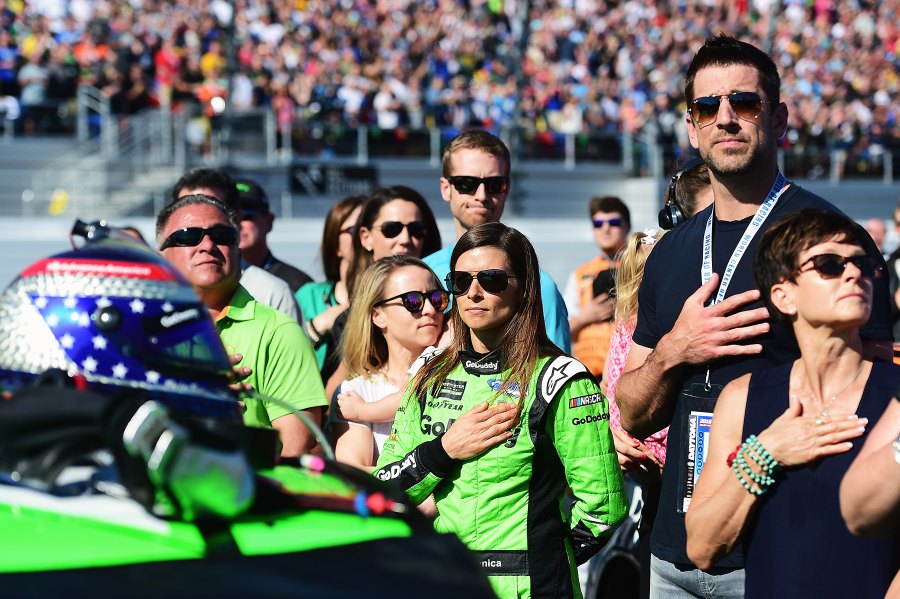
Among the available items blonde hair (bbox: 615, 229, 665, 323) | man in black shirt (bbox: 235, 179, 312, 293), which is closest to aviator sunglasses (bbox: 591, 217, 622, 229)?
man in black shirt (bbox: 235, 179, 312, 293)

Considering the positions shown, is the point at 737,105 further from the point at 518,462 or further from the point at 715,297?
the point at 518,462

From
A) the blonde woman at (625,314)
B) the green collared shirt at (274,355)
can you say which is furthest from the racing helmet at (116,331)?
the blonde woman at (625,314)

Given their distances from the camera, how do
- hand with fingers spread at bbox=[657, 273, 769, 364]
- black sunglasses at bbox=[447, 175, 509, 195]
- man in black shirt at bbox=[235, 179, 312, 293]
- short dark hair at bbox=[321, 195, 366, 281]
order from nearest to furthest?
hand with fingers spread at bbox=[657, 273, 769, 364], black sunglasses at bbox=[447, 175, 509, 195], man in black shirt at bbox=[235, 179, 312, 293], short dark hair at bbox=[321, 195, 366, 281]

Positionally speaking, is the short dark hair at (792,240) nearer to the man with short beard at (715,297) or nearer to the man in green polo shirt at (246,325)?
the man with short beard at (715,297)

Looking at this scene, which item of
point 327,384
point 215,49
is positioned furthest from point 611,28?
point 327,384

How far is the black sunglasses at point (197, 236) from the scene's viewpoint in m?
4.05

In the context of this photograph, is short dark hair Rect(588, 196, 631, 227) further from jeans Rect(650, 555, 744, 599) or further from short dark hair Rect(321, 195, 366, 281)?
jeans Rect(650, 555, 744, 599)

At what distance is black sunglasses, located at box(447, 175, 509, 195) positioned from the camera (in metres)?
4.84

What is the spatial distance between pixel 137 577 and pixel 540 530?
183 cm

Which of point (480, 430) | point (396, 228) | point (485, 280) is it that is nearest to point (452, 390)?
point (480, 430)

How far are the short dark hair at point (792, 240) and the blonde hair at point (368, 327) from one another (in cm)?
191

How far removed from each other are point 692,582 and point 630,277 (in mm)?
1358

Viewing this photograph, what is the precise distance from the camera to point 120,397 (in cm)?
164

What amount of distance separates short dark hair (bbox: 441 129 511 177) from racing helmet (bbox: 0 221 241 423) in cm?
296
